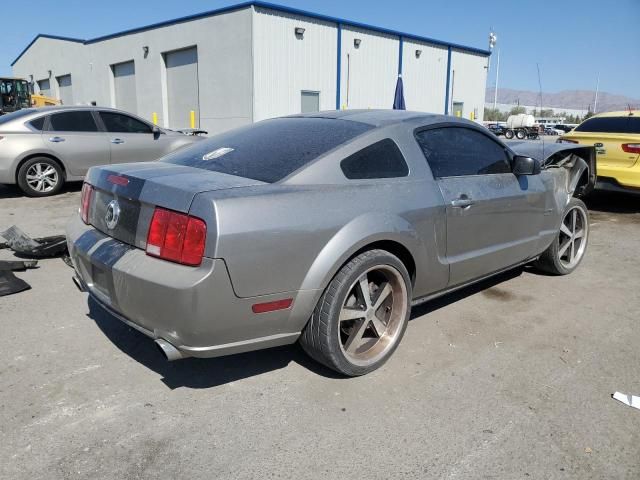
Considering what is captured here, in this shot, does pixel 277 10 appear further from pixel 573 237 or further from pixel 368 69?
pixel 573 237

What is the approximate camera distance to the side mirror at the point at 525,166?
3.91 metres

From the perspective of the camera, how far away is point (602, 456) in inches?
91.8

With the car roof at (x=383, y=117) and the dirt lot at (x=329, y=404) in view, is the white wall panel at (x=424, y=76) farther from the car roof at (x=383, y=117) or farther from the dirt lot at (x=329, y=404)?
the dirt lot at (x=329, y=404)

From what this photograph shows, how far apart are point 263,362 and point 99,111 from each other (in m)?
7.18

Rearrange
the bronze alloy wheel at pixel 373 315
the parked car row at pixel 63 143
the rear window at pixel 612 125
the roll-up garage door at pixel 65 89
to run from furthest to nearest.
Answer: the roll-up garage door at pixel 65 89 → the parked car row at pixel 63 143 → the rear window at pixel 612 125 → the bronze alloy wheel at pixel 373 315

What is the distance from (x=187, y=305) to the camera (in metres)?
2.34

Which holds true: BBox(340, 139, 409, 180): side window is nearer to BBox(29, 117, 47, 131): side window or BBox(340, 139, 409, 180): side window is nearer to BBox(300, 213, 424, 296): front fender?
BBox(300, 213, 424, 296): front fender

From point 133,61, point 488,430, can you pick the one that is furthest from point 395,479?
point 133,61

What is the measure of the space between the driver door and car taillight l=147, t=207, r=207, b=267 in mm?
1683

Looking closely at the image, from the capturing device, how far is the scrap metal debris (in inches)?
108

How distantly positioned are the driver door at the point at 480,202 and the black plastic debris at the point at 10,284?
3.36 m

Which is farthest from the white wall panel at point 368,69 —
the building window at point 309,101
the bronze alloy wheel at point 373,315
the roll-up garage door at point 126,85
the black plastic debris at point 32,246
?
the bronze alloy wheel at point 373,315

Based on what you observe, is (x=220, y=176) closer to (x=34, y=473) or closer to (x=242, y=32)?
(x=34, y=473)

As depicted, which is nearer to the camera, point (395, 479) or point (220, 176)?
point (395, 479)
